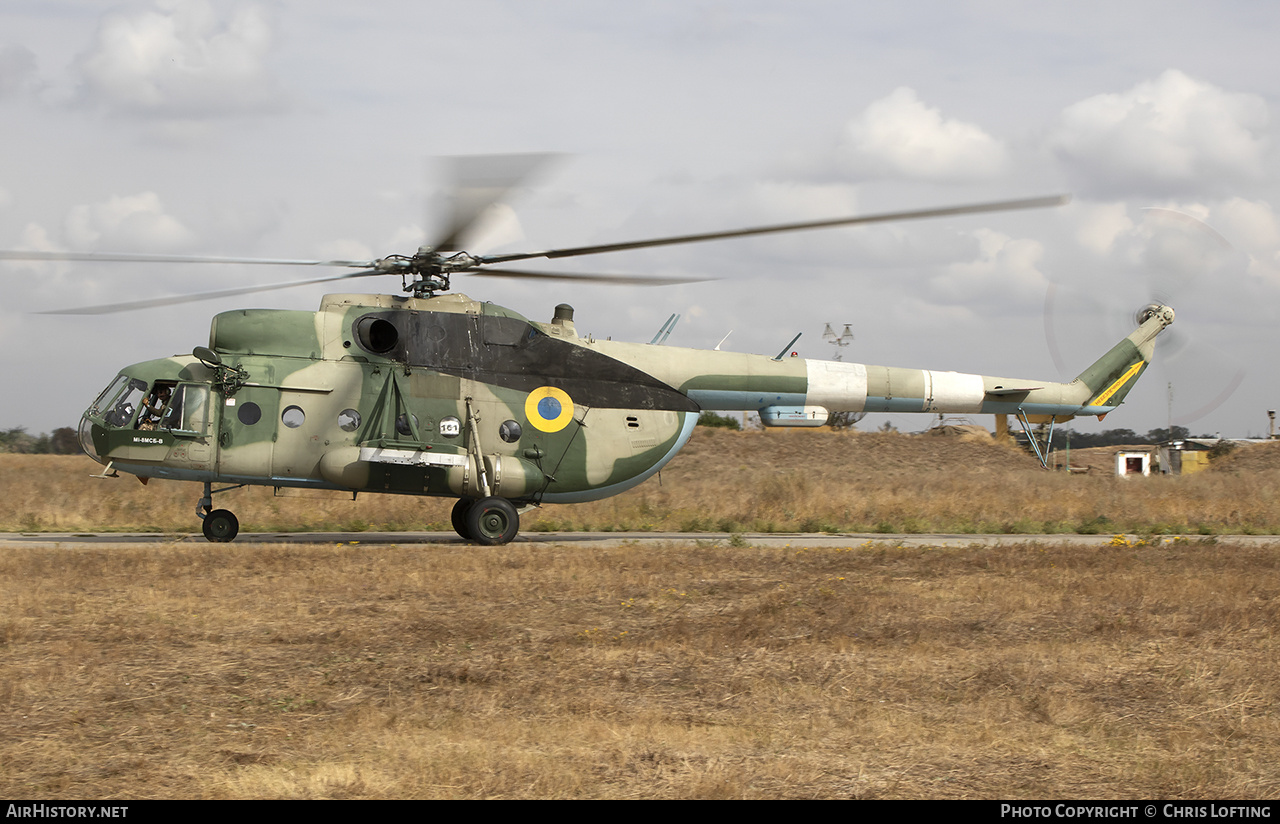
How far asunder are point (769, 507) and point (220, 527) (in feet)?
40.8

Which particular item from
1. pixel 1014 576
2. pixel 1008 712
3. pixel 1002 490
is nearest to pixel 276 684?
pixel 1008 712

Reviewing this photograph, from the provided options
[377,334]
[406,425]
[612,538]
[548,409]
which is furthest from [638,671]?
[612,538]

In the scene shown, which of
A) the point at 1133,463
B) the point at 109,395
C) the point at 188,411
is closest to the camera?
the point at 188,411

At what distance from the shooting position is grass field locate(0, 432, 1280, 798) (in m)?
6.27

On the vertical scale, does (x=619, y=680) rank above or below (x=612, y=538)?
below

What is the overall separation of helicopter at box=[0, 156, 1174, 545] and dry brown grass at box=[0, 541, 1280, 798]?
2.29 meters

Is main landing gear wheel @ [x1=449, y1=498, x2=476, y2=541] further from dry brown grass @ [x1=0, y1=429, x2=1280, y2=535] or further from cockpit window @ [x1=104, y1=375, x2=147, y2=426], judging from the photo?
cockpit window @ [x1=104, y1=375, x2=147, y2=426]

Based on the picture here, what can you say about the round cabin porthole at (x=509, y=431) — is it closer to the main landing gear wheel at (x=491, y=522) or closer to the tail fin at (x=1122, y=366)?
the main landing gear wheel at (x=491, y=522)

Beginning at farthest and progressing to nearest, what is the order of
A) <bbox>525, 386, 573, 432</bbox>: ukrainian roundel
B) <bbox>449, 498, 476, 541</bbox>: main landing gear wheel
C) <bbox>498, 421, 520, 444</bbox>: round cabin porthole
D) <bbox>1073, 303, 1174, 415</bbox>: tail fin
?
1. <bbox>1073, 303, 1174, 415</bbox>: tail fin
2. <bbox>449, 498, 476, 541</bbox>: main landing gear wheel
3. <bbox>525, 386, 573, 432</bbox>: ukrainian roundel
4. <bbox>498, 421, 520, 444</bbox>: round cabin porthole

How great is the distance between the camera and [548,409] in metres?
17.8

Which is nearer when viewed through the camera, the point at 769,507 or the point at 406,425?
the point at 406,425

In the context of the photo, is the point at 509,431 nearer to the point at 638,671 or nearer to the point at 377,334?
the point at 377,334

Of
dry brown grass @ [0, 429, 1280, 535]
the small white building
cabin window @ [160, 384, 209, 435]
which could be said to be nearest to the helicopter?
cabin window @ [160, 384, 209, 435]

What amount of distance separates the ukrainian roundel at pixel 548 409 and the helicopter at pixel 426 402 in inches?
1.1
